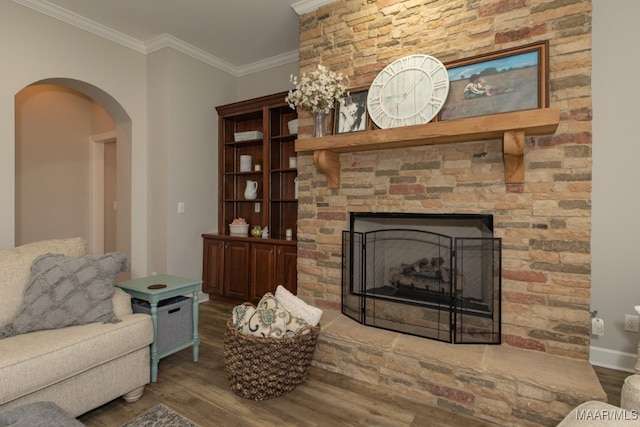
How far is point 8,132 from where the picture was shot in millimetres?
2854

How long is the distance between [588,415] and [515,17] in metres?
2.24

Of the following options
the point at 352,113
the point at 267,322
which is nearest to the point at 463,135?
the point at 352,113

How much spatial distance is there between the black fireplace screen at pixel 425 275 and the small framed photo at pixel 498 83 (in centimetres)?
72

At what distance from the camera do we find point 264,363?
6.66 feet

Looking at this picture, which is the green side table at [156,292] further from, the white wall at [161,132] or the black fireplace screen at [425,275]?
the white wall at [161,132]

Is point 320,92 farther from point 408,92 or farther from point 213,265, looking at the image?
point 213,265

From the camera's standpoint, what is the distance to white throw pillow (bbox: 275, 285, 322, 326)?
235 centimetres

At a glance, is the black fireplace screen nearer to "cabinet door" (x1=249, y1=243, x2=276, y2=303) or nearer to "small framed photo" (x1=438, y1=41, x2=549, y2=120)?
"small framed photo" (x1=438, y1=41, x2=549, y2=120)

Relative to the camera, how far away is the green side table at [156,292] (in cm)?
225

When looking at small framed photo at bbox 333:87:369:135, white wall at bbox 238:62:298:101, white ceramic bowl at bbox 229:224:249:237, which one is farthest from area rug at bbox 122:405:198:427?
white wall at bbox 238:62:298:101

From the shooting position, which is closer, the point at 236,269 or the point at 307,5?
the point at 307,5

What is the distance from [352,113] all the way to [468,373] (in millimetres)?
1951

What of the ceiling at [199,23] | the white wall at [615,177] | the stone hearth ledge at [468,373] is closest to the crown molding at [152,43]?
the ceiling at [199,23]

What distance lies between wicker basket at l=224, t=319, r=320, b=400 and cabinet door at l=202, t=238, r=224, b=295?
1951mm
